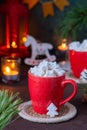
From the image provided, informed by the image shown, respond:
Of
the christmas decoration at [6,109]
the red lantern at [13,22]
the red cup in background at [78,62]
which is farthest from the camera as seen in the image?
the red lantern at [13,22]

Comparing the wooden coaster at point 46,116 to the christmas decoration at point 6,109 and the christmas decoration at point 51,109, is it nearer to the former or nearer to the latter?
the christmas decoration at point 51,109

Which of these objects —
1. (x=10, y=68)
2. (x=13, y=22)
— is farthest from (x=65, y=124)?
(x=13, y=22)

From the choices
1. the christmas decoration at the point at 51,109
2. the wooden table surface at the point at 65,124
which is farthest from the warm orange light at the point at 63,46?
the christmas decoration at the point at 51,109

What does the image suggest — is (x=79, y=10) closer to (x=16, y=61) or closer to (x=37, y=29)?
(x=16, y=61)

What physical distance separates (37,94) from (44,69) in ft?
0.16

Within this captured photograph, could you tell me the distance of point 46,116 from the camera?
22.7 inches

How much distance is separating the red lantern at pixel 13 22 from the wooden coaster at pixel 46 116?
56 centimetres

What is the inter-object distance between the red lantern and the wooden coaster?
1.85 feet

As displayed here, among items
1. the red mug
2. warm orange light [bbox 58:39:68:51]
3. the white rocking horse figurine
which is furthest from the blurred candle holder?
warm orange light [bbox 58:39:68:51]

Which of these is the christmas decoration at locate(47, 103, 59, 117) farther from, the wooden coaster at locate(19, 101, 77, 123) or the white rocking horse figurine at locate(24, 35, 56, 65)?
the white rocking horse figurine at locate(24, 35, 56, 65)

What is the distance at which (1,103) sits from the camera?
0.32 m

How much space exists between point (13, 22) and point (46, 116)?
26.5 inches

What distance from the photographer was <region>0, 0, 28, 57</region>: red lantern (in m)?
1.18

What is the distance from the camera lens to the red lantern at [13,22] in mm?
1181
